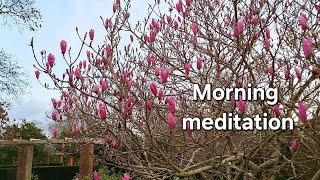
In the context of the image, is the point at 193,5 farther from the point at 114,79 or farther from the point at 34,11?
the point at 34,11

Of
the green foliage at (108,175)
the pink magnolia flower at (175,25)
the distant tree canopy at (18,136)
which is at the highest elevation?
the pink magnolia flower at (175,25)

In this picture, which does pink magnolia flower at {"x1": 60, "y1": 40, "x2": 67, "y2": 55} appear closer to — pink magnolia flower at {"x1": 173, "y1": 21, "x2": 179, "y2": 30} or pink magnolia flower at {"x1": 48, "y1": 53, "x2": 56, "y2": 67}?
pink magnolia flower at {"x1": 48, "y1": 53, "x2": 56, "y2": 67}

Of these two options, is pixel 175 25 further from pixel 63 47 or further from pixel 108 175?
pixel 108 175

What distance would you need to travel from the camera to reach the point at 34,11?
13898mm

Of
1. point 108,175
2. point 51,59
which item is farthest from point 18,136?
point 51,59

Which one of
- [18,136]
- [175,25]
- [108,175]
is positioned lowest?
[108,175]

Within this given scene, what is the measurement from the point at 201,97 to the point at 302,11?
191 cm

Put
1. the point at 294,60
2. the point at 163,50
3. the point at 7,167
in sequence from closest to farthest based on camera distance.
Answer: the point at 294,60 → the point at 163,50 → the point at 7,167

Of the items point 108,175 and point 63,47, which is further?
point 108,175

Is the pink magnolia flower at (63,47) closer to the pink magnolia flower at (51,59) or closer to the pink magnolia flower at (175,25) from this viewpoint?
the pink magnolia flower at (51,59)

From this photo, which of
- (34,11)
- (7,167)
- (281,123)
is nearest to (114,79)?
(281,123)

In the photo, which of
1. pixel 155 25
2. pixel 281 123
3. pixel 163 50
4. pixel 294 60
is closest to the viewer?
pixel 281 123

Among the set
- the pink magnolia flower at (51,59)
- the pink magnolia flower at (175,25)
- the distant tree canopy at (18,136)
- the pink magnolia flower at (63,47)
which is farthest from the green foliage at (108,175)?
the pink magnolia flower at (63,47)

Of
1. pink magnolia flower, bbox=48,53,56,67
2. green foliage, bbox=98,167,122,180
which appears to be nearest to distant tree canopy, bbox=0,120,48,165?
green foliage, bbox=98,167,122,180
